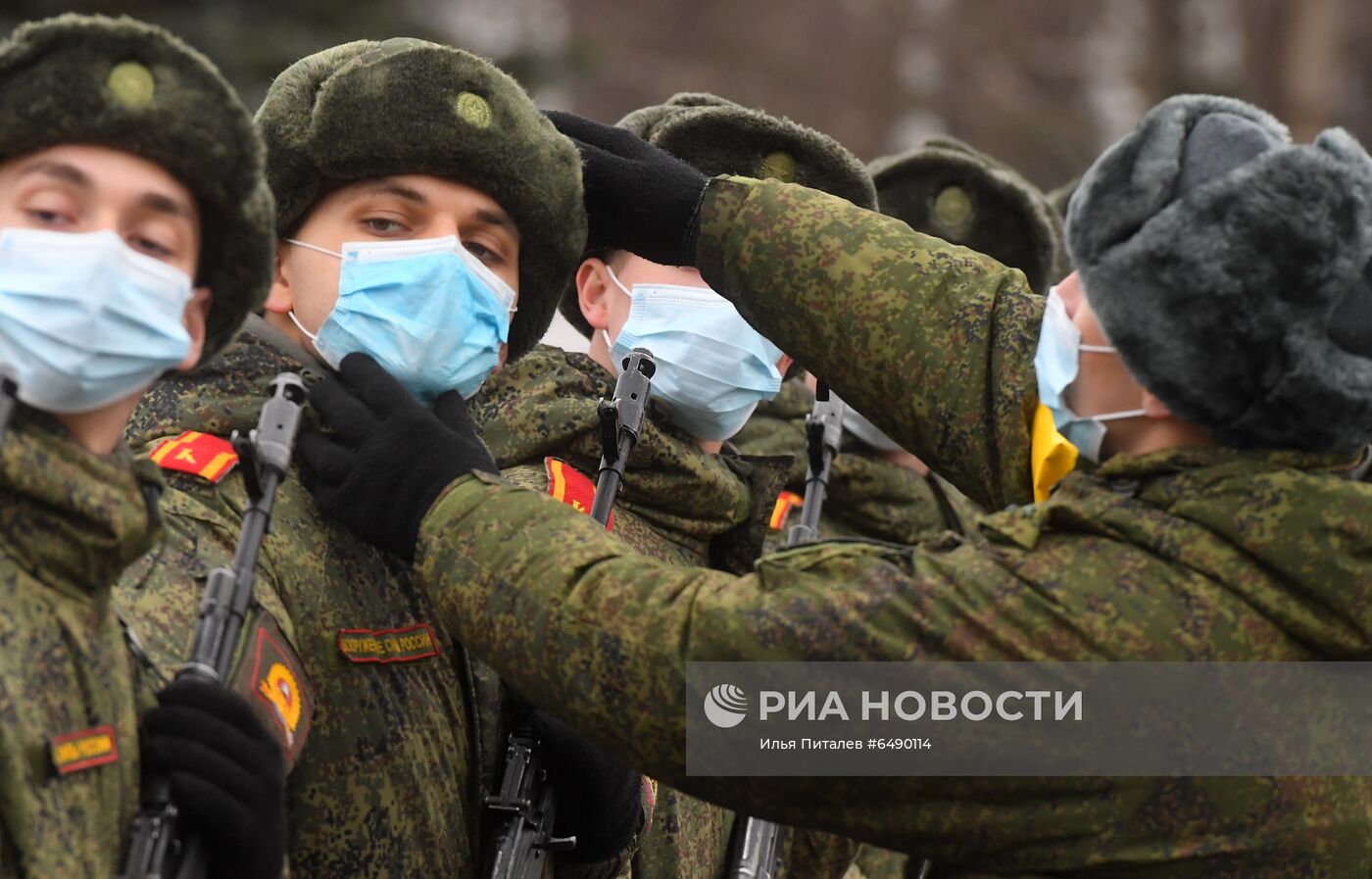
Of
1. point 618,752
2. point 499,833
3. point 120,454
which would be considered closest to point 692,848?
point 499,833

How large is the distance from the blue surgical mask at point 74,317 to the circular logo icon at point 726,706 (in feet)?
3.45

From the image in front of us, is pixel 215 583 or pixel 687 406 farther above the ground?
pixel 215 583

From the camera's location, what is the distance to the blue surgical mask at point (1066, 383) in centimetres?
356

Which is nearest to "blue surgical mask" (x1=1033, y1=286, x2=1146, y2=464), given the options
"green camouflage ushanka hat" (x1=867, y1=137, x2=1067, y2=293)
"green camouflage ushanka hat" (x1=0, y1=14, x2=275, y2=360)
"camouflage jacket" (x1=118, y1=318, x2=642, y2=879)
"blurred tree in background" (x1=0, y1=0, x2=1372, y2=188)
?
"camouflage jacket" (x1=118, y1=318, x2=642, y2=879)

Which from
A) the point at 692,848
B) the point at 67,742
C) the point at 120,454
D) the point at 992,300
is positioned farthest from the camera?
the point at 692,848

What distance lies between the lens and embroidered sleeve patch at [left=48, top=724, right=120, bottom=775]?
2.71 metres

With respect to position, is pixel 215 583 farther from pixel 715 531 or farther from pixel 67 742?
pixel 715 531

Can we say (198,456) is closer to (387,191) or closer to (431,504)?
(431,504)

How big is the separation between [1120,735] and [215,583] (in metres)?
1.45

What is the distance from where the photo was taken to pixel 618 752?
346 centimetres

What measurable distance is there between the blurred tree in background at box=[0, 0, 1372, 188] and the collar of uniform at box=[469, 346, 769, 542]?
589 inches

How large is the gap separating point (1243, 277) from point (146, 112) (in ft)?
5.48

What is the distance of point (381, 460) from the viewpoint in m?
3.47

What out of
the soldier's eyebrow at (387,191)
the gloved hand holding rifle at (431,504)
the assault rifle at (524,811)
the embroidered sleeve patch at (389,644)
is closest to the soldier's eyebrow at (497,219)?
the soldier's eyebrow at (387,191)
